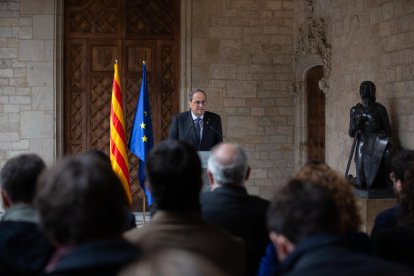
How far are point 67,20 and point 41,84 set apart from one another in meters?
1.00

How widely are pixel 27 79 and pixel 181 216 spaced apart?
7.31 metres

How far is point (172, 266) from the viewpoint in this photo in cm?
93

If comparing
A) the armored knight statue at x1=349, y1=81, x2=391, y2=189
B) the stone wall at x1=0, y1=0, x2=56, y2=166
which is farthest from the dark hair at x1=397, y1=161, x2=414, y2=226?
the stone wall at x1=0, y1=0, x2=56, y2=166

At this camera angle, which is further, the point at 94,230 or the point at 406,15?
the point at 406,15

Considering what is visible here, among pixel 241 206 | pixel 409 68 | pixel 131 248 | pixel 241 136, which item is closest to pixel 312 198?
pixel 131 248

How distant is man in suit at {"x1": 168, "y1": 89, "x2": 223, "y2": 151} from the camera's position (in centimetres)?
559

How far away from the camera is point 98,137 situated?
9086mm

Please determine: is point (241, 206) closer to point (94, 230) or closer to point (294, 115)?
point (94, 230)

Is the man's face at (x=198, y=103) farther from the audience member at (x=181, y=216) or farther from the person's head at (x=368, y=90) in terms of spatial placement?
the audience member at (x=181, y=216)

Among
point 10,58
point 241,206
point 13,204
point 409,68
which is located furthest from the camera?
point 10,58

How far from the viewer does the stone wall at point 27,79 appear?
870 cm

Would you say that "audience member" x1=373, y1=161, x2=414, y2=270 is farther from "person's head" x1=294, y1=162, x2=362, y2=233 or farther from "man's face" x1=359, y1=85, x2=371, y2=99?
"man's face" x1=359, y1=85, x2=371, y2=99

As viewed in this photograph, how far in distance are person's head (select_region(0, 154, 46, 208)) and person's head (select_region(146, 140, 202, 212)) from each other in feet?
1.26

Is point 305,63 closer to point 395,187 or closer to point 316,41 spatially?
point 316,41
